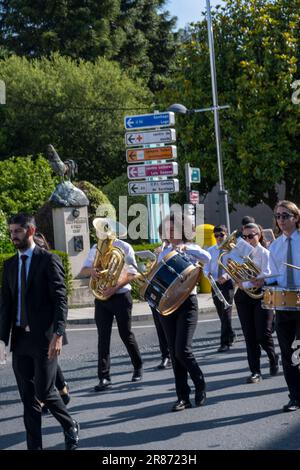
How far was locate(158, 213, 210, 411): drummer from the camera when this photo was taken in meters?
8.02

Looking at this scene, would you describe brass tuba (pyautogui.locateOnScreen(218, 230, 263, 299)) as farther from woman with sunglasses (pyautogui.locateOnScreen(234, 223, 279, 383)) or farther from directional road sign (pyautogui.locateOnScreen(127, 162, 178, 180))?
directional road sign (pyautogui.locateOnScreen(127, 162, 178, 180))

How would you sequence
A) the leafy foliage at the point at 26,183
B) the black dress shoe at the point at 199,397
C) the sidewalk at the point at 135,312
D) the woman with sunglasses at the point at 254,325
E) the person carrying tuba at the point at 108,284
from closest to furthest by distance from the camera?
the black dress shoe at the point at 199,397, the woman with sunglasses at the point at 254,325, the person carrying tuba at the point at 108,284, the sidewalk at the point at 135,312, the leafy foliage at the point at 26,183

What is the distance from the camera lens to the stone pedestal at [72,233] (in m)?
21.5

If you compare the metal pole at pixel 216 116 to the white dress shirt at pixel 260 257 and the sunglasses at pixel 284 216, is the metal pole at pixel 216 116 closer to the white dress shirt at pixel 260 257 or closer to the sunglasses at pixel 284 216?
the white dress shirt at pixel 260 257

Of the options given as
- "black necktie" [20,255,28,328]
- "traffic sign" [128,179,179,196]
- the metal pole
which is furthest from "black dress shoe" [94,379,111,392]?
the metal pole

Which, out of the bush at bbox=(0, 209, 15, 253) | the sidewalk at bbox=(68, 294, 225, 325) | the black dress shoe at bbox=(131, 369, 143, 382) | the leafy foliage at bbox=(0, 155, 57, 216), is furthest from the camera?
the leafy foliage at bbox=(0, 155, 57, 216)

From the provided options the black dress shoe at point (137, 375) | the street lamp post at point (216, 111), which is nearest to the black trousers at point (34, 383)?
the black dress shoe at point (137, 375)

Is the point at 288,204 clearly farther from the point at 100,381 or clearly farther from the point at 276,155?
the point at 276,155

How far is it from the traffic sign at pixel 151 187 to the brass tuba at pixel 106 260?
1186cm

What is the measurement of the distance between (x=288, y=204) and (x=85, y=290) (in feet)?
43.5

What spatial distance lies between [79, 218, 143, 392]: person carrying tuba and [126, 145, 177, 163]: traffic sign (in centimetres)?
→ 1231

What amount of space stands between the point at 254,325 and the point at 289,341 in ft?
5.65

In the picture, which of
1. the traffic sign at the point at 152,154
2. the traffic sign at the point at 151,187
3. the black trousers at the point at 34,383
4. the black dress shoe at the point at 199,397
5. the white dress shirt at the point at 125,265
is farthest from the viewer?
the traffic sign at the point at 152,154
